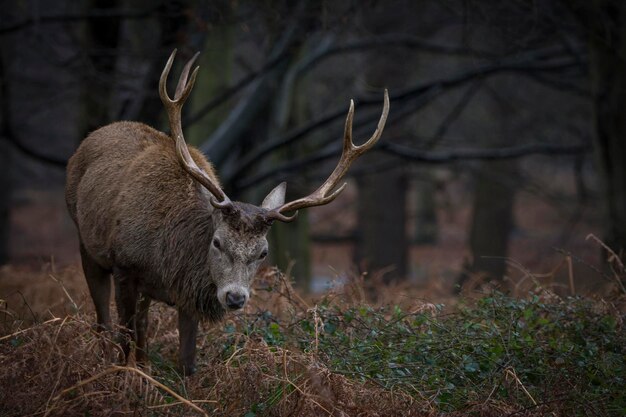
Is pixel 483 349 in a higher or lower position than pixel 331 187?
lower

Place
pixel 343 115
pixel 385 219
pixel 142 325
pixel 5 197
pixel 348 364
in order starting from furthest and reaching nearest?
pixel 5 197, pixel 385 219, pixel 343 115, pixel 142 325, pixel 348 364

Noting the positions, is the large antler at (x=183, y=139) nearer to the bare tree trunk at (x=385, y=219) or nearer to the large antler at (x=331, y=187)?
the large antler at (x=331, y=187)

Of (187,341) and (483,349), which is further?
(187,341)

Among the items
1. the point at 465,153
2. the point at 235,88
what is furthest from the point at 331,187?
the point at 465,153

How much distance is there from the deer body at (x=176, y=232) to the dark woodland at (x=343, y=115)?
0.39 m

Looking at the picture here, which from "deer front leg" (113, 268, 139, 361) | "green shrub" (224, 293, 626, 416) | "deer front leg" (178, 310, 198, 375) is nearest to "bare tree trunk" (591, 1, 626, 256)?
"green shrub" (224, 293, 626, 416)

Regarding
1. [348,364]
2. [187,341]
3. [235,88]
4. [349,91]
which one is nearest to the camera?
[348,364]

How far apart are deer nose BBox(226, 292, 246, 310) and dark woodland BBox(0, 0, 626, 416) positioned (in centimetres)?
28

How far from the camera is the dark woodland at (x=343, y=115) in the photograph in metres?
6.83

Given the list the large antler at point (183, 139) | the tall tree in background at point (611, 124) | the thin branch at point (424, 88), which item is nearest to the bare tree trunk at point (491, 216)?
the thin branch at point (424, 88)

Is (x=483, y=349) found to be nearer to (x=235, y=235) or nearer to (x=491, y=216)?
(x=235, y=235)

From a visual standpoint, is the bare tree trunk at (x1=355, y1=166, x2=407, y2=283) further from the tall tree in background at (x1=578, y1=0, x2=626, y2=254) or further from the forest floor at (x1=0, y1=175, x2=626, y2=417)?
the forest floor at (x1=0, y1=175, x2=626, y2=417)

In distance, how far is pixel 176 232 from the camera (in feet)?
21.5

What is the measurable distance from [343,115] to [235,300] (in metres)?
6.72
